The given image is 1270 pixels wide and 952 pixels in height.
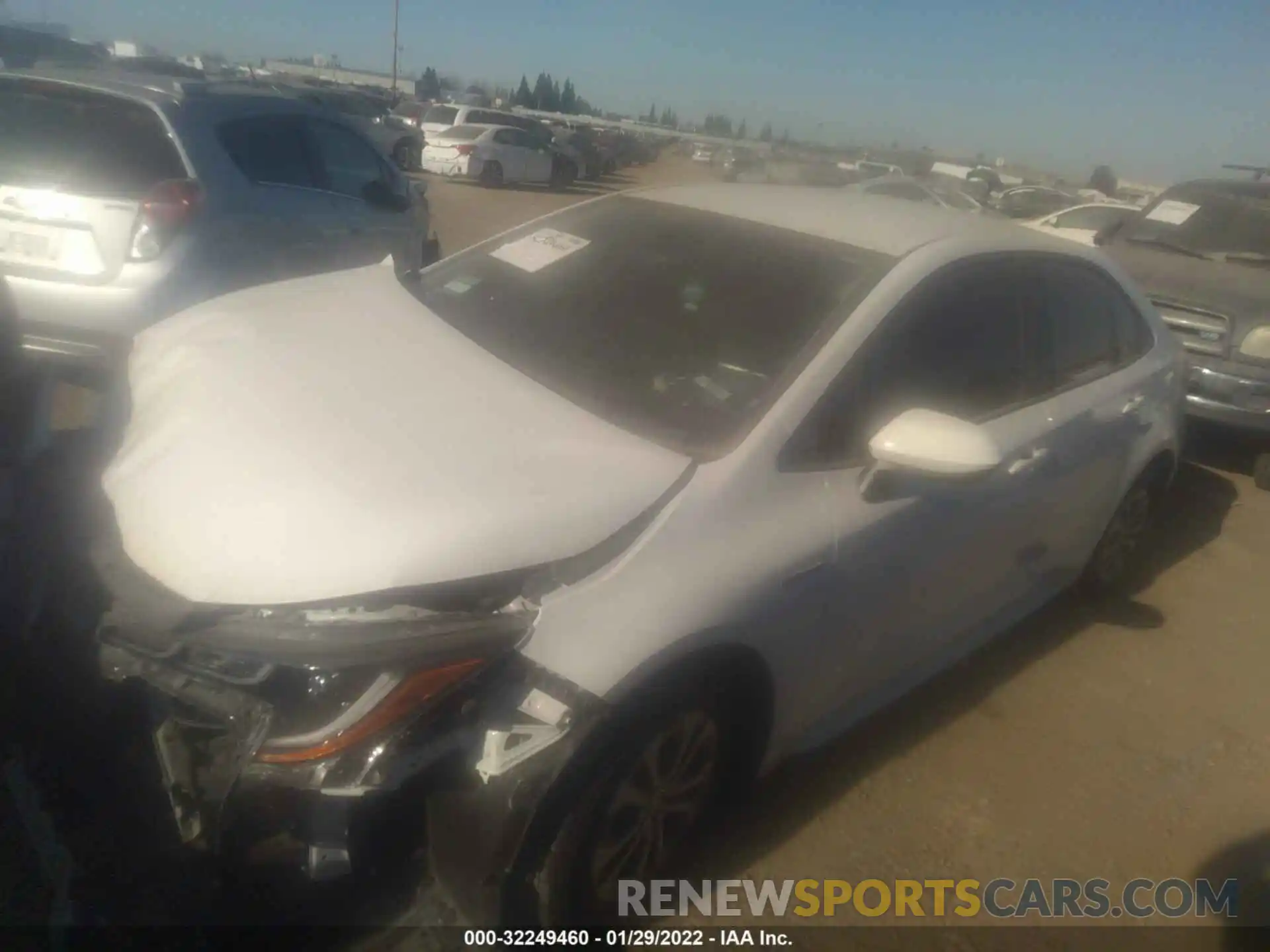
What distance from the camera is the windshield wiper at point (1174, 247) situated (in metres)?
7.29

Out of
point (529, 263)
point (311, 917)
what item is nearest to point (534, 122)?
point (529, 263)

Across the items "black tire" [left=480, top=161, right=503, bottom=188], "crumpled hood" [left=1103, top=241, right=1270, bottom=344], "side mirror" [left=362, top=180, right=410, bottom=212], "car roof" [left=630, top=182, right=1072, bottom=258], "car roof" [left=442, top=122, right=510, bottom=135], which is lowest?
"black tire" [left=480, top=161, right=503, bottom=188]

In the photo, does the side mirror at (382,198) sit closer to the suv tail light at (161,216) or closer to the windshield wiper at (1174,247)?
the suv tail light at (161,216)

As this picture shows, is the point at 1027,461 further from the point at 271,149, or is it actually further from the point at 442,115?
the point at 442,115

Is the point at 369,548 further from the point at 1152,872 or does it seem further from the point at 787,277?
the point at 1152,872

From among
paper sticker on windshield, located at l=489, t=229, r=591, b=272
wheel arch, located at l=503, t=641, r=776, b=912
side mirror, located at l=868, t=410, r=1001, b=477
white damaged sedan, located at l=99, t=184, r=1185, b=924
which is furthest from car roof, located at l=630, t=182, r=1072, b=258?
wheel arch, located at l=503, t=641, r=776, b=912

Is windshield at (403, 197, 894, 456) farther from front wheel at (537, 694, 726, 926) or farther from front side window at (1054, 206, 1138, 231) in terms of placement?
front side window at (1054, 206, 1138, 231)

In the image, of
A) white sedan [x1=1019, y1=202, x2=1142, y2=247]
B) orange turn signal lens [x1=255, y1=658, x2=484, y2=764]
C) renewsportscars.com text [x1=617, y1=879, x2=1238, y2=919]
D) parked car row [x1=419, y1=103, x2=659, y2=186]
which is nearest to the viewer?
orange turn signal lens [x1=255, y1=658, x2=484, y2=764]

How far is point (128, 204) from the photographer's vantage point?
4449 millimetres

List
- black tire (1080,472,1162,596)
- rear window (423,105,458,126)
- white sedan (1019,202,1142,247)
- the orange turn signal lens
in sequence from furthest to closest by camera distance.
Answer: rear window (423,105,458,126) → white sedan (1019,202,1142,247) → black tire (1080,472,1162,596) → the orange turn signal lens

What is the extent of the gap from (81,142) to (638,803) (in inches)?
167

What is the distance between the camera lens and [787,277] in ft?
9.45

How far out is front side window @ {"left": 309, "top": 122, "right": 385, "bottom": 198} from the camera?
591cm

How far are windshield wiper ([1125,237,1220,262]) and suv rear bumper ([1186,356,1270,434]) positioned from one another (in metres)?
1.47
